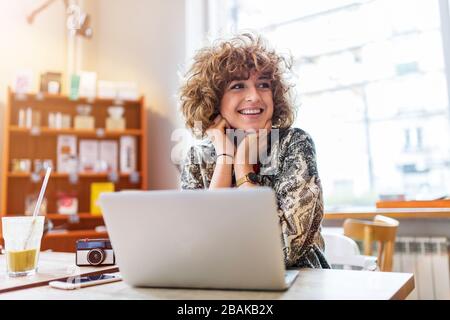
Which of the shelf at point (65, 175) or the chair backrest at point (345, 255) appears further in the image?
the shelf at point (65, 175)

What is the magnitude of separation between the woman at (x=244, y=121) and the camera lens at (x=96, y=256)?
14.7 inches

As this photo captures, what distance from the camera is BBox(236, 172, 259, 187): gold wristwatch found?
116 centimetres

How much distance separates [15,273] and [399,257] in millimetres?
2131

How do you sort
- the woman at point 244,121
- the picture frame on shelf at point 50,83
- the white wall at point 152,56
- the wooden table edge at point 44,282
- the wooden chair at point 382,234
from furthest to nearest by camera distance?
the white wall at point 152,56 < the picture frame on shelf at point 50,83 < the wooden chair at point 382,234 < the woman at point 244,121 < the wooden table edge at point 44,282

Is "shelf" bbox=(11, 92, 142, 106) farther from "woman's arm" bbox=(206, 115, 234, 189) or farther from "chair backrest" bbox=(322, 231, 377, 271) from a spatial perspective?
"chair backrest" bbox=(322, 231, 377, 271)

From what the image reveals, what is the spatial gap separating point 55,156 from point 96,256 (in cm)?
242

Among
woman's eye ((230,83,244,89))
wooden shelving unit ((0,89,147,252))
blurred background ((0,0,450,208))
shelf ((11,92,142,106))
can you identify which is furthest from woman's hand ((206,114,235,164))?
shelf ((11,92,142,106))

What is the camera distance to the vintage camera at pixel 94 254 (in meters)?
0.94

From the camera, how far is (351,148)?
285 cm

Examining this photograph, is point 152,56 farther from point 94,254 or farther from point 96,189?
point 94,254

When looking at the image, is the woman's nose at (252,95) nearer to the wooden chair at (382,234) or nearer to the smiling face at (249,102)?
the smiling face at (249,102)

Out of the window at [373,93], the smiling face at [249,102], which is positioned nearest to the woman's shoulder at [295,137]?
the smiling face at [249,102]

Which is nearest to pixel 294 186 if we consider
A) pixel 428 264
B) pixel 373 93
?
pixel 428 264
